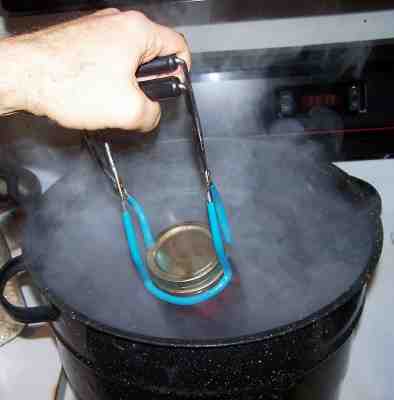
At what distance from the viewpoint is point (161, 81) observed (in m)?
0.44

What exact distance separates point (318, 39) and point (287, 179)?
8.6 inches

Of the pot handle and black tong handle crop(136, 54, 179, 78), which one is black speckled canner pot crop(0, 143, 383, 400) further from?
black tong handle crop(136, 54, 179, 78)

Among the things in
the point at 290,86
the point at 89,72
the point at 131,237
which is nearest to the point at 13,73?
the point at 89,72

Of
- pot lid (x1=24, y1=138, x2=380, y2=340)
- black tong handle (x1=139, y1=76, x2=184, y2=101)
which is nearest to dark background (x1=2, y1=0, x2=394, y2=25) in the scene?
pot lid (x1=24, y1=138, x2=380, y2=340)

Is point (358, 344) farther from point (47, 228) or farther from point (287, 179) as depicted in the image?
point (47, 228)

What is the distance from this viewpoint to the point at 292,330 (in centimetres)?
42

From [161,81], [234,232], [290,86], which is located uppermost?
[161,81]

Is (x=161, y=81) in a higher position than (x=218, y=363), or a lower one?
higher

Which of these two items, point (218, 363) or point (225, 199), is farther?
point (225, 199)

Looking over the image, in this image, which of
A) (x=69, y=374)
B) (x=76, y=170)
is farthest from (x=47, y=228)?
(x=69, y=374)

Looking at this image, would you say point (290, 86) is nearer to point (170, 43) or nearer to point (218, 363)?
point (170, 43)

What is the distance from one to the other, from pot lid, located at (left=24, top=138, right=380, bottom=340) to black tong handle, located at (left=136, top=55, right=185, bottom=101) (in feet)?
0.75

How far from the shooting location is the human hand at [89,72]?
42 centimetres

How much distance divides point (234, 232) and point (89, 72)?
16.3 inches
